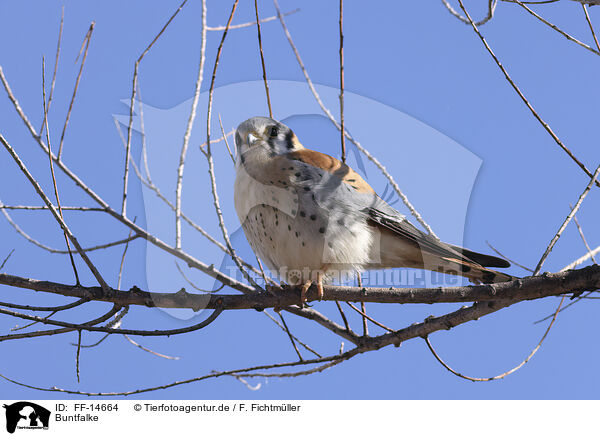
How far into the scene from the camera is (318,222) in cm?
281

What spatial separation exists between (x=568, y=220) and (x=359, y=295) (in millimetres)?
906

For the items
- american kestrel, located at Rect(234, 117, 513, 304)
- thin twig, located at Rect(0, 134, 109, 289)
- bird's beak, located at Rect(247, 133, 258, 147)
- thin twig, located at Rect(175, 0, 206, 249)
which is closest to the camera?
thin twig, located at Rect(0, 134, 109, 289)

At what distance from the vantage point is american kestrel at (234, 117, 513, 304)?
2.82 metres

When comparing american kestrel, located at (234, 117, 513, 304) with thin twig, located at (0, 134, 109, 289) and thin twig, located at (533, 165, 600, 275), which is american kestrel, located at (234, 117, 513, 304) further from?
thin twig, located at (0, 134, 109, 289)

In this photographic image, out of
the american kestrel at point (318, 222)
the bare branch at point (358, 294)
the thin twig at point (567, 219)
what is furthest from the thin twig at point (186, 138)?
the thin twig at point (567, 219)

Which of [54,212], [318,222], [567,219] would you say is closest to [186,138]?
[54,212]

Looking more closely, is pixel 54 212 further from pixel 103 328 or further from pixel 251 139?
pixel 251 139

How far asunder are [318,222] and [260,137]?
634mm

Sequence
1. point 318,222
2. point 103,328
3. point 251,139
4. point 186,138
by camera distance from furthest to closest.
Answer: point 251,139
point 318,222
point 186,138
point 103,328

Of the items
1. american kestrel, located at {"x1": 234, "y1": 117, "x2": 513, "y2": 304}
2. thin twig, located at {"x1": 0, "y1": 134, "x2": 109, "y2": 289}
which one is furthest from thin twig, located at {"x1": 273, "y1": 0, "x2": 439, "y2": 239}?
thin twig, located at {"x1": 0, "y1": 134, "x2": 109, "y2": 289}

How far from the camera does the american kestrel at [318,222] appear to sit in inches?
111

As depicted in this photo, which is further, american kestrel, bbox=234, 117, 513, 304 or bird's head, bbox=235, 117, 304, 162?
bird's head, bbox=235, 117, 304, 162
